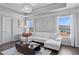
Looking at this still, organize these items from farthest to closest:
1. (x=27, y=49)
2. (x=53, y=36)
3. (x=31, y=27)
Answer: (x=53, y=36) < (x=31, y=27) < (x=27, y=49)

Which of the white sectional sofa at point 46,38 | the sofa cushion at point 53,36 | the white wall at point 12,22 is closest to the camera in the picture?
the white wall at point 12,22

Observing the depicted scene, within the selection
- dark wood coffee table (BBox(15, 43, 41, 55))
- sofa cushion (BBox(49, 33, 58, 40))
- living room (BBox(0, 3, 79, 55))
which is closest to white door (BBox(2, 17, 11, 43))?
living room (BBox(0, 3, 79, 55))

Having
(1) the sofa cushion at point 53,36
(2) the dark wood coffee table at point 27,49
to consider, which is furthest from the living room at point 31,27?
(1) the sofa cushion at point 53,36

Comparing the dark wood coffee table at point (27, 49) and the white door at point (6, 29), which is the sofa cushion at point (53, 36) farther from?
the white door at point (6, 29)

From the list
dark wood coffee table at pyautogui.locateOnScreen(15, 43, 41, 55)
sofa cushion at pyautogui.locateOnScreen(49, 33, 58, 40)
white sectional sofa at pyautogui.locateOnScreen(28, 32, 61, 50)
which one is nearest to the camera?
dark wood coffee table at pyautogui.locateOnScreen(15, 43, 41, 55)

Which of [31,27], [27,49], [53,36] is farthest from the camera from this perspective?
[53,36]

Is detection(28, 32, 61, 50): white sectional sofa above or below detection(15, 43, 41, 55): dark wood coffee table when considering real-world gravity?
above

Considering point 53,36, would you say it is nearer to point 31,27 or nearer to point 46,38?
point 46,38

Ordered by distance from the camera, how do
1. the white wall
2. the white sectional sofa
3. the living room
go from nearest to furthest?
the living room
the white wall
the white sectional sofa

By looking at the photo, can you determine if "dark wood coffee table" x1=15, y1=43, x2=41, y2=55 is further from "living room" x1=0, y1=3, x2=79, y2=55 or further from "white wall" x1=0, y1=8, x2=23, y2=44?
"white wall" x1=0, y1=8, x2=23, y2=44

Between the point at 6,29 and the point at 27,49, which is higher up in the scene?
the point at 6,29

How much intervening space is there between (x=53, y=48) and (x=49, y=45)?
7.2 inches

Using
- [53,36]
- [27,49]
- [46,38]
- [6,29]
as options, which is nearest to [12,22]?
[6,29]
